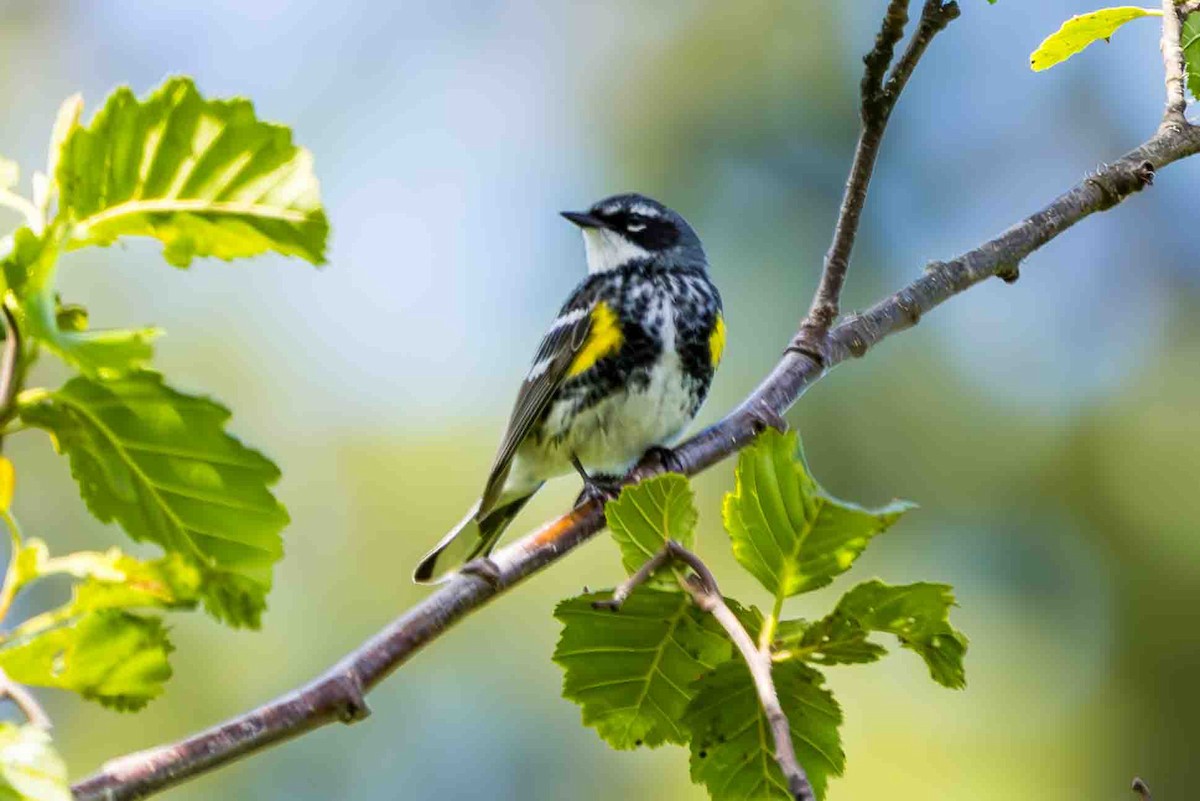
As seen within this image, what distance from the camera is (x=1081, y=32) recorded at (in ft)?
6.98

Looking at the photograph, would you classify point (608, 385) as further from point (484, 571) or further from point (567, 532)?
point (484, 571)

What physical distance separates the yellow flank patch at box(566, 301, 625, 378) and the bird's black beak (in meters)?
0.58

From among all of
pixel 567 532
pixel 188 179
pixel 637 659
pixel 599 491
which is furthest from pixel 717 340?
pixel 188 179

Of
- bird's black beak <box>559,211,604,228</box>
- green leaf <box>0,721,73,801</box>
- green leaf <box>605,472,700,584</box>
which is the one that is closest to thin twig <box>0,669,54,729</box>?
green leaf <box>0,721,73,801</box>

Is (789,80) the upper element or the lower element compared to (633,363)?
upper

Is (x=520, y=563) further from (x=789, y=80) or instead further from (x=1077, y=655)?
(x=789, y=80)

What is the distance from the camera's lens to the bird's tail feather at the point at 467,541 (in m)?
3.60

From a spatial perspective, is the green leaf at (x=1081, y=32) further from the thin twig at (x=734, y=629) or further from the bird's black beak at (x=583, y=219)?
the bird's black beak at (x=583, y=219)

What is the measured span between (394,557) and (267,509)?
7.30 meters

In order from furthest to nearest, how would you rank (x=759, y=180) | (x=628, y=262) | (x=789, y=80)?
(x=789, y=80) → (x=759, y=180) → (x=628, y=262)

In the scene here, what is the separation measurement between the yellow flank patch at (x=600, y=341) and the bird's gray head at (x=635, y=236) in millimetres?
338

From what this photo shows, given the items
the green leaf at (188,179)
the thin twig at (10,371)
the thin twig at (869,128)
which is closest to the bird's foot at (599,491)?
the thin twig at (869,128)

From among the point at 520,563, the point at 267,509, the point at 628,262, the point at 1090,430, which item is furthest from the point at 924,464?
the point at 267,509

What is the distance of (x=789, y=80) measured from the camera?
38.2 feet
